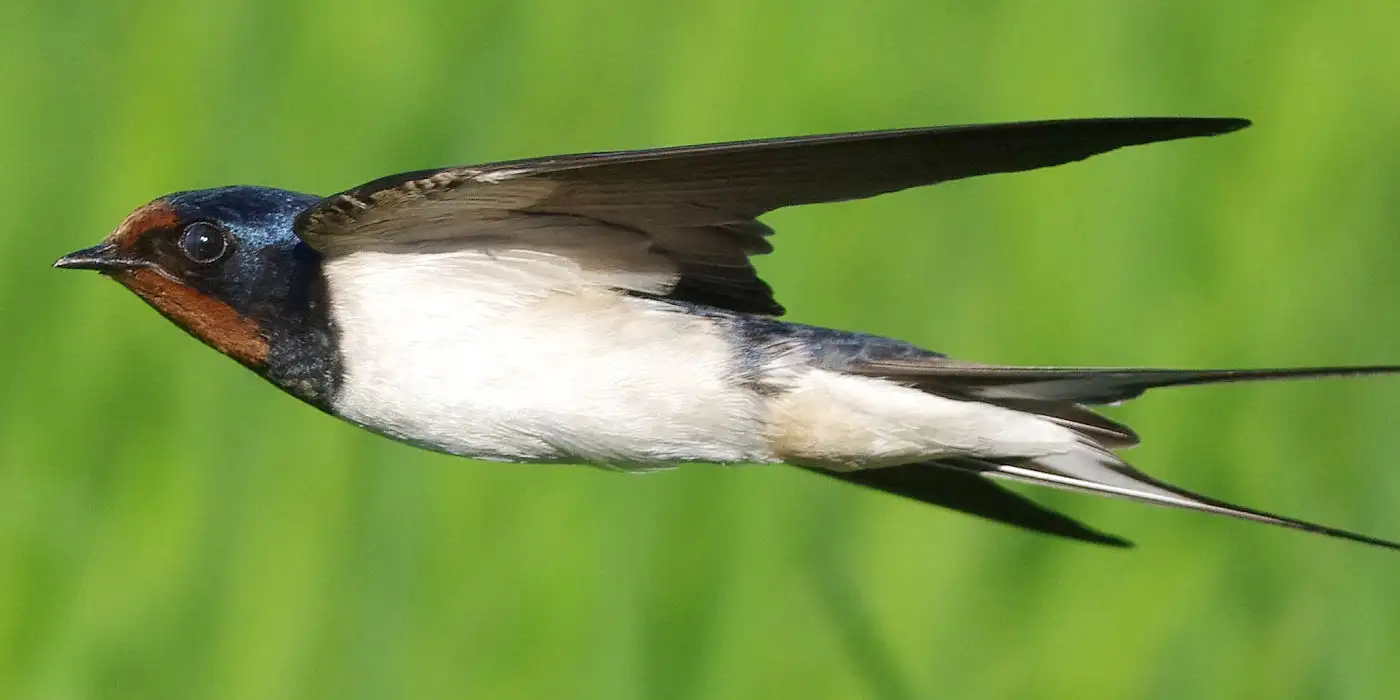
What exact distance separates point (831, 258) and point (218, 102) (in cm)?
71

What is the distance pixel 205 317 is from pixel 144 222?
0.09m

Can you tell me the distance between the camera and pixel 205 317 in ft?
4.41

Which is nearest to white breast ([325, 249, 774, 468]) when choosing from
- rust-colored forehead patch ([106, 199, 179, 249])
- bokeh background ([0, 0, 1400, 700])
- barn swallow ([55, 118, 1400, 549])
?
barn swallow ([55, 118, 1400, 549])

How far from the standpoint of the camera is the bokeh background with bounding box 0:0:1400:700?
1729 mm

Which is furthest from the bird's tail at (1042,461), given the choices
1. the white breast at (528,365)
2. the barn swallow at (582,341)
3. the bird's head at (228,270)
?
the bird's head at (228,270)

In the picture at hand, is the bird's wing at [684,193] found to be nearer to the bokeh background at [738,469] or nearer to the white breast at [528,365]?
the white breast at [528,365]

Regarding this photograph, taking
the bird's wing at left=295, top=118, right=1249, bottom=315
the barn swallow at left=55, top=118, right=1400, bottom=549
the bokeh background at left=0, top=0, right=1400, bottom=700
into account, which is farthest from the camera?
the bokeh background at left=0, top=0, right=1400, bottom=700

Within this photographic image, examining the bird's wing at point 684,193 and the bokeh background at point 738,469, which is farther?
the bokeh background at point 738,469

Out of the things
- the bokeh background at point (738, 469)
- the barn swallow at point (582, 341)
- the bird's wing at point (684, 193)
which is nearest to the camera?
the bird's wing at point (684, 193)

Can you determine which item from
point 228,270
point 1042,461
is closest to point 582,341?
point 228,270

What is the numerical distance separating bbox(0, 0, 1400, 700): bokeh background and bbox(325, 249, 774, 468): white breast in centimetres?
40

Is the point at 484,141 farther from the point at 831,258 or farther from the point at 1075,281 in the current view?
the point at 1075,281

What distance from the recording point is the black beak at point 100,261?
4.47 ft

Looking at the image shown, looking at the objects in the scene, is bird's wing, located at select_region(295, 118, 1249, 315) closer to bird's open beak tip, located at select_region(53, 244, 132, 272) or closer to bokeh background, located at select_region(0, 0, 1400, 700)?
bird's open beak tip, located at select_region(53, 244, 132, 272)
